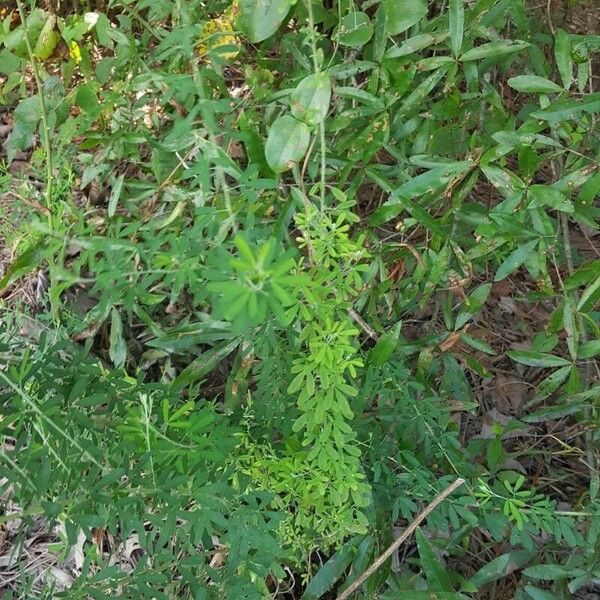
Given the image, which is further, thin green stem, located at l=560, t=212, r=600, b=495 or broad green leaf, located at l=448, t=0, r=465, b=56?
thin green stem, located at l=560, t=212, r=600, b=495

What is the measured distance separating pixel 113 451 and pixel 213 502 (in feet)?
0.47

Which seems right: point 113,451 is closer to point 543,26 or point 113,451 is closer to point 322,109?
point 322,109

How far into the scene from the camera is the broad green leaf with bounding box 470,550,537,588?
129 cm

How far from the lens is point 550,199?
112 cm

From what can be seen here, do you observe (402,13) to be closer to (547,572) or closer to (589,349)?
(589,349)

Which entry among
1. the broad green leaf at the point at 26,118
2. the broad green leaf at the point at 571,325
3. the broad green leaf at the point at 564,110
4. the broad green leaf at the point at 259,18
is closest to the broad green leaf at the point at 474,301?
the broad green leaf at the point at 571,325

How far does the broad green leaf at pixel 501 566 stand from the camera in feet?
4.22

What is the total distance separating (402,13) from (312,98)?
25 centimetres

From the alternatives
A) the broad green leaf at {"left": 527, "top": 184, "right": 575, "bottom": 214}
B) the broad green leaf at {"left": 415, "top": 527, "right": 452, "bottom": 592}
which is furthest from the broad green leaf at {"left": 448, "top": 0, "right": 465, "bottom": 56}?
the broad green leaf at {"left": 415, "top": 527, "right": 452, "bottom": 592}

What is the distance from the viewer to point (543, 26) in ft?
4.75

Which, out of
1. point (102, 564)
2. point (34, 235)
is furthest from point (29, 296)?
point (102, 564)

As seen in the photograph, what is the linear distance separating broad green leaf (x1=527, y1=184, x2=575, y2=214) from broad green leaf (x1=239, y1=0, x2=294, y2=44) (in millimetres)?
466

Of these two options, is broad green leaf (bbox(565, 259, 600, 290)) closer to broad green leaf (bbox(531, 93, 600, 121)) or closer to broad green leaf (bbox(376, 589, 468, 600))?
broad green leaf (bbox(531, 93, 600, 121))

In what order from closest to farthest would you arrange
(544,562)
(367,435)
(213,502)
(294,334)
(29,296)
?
(213,502) → (294,334) → (367,435) → (544,562) → (29,296)
